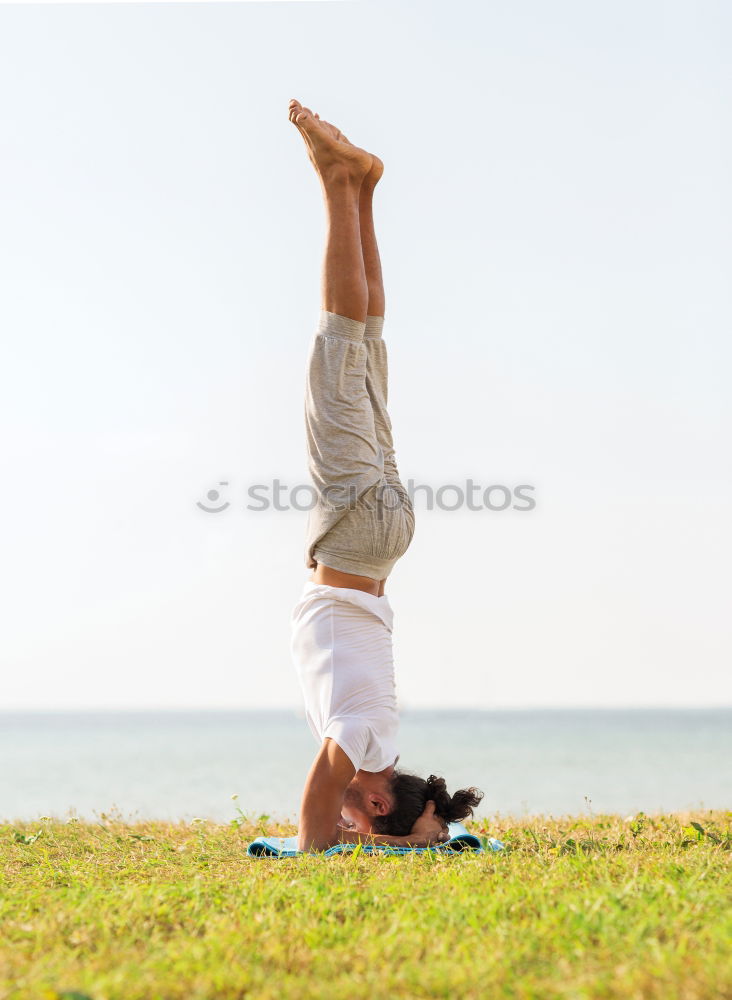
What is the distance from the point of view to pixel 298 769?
28109 millimetres

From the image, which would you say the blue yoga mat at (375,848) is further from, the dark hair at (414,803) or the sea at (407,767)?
the sea at (407,767)

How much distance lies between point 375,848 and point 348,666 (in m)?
0.93

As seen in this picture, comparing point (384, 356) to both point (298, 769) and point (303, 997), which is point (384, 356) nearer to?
point (303, 997)

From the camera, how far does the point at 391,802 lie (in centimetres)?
487

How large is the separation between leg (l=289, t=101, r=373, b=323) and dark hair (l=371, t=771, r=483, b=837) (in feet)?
7.94

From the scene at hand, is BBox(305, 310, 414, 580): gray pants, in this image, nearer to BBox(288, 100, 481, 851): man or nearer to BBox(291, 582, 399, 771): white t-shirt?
BBox(288, 100, 481, 851): man

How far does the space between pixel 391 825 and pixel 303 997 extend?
2.69 metres

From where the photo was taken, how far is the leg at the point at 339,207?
4906mm

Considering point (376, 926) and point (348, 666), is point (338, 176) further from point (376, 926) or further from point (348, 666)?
point (376, 926)

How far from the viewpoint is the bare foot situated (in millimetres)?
5008

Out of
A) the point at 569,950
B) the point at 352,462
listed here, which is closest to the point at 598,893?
the point at 569,950

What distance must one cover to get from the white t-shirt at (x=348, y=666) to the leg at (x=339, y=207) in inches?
59.5

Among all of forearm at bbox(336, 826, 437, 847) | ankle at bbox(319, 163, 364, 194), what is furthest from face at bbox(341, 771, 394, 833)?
ankle at bbox(319, 163, 364, 194)

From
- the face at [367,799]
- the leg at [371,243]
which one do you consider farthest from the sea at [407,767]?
the leg at [371,243]
